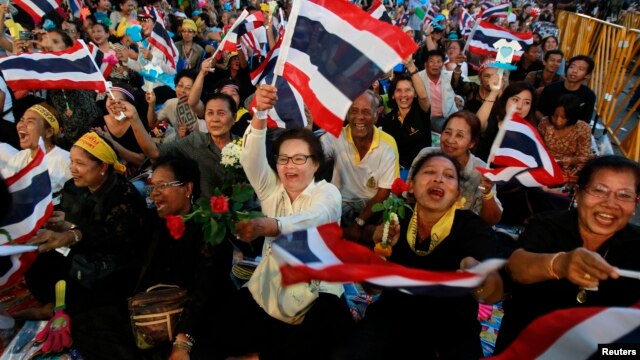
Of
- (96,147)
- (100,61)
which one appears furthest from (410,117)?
(100,61)

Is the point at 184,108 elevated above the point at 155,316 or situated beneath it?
elevated above

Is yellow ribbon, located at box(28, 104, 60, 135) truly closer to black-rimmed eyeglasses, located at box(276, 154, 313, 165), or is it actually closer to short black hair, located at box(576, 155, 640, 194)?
black-rimmed eyeglasses, located at box(276, 154, 313, 165)

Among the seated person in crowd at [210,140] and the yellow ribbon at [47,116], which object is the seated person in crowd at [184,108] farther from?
the yellow ribbon at [47,116]

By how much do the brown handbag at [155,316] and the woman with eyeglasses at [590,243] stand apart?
199cm

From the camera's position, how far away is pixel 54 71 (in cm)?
416

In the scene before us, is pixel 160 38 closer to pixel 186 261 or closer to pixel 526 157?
pixel 186 261

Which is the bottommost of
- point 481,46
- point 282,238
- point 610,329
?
point 610,329

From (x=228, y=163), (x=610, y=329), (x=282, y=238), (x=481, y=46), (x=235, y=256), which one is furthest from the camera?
(x=481, y=46)

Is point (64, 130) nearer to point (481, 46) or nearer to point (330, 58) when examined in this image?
point (330, 58)

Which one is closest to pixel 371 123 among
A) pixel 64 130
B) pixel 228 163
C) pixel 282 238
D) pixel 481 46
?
pixel 228 163

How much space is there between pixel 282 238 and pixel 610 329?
129 cm

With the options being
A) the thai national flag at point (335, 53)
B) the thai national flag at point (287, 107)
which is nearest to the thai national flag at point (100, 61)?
the thai national flag at point (287, 107)

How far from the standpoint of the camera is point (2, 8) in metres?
6.63

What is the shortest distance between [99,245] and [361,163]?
7.75 feet
